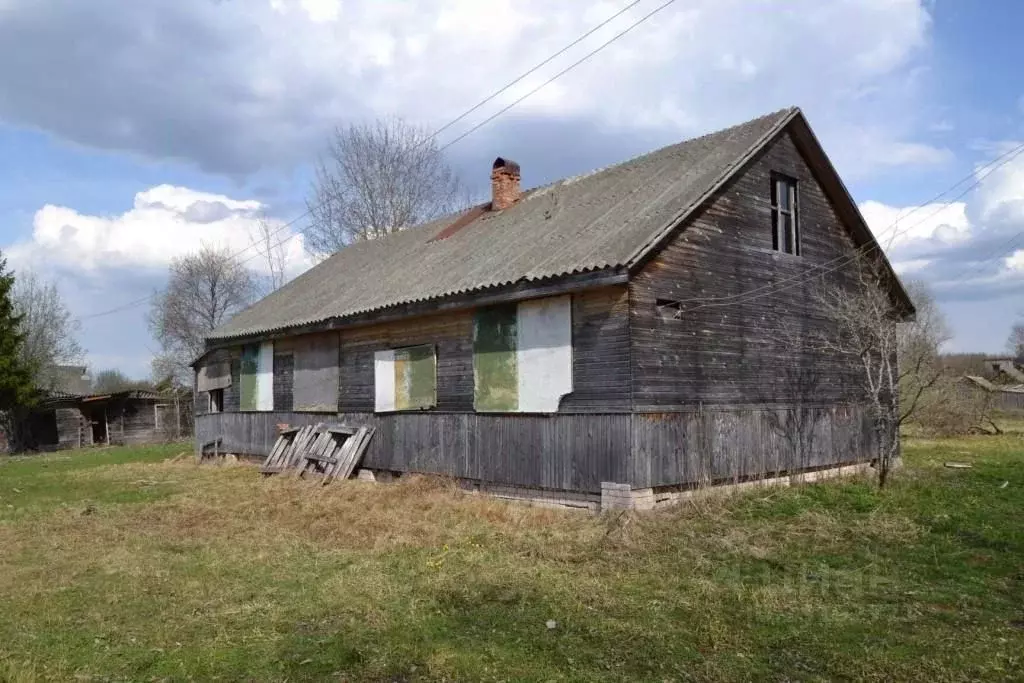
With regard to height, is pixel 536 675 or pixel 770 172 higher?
pixel 770 172

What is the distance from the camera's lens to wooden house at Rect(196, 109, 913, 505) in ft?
38.5

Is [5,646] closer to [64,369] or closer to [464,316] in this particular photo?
[464,316]

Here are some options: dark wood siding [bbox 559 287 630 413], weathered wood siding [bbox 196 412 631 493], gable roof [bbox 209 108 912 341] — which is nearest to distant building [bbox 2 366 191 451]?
gable roof [bbox 209 108 912 341]

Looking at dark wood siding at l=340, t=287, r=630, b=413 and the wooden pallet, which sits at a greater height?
dark wood siding at l=340, t=287, r=630, b=413

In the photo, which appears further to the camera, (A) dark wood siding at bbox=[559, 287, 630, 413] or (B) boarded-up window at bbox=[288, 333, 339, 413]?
(B) boarded-up window at bbox=[288, 333, 339, 413]

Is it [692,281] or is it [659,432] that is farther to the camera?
[692,281]

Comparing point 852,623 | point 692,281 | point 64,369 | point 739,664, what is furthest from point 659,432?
point 64,369

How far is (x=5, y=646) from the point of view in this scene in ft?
20.1

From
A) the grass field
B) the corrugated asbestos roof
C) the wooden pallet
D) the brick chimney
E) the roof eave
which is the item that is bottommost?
the grass field

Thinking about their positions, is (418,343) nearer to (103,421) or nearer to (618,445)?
(618,445)

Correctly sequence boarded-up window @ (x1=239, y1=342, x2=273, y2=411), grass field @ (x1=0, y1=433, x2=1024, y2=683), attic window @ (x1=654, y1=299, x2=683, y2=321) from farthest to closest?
boarded-up window @ (x1=239, y1=342, x2=273, y2=411) → attic window @ (x1=654, y1=299, x2=683, y2=321) → grass field @ (x1=0, y1=433, x2=1024, y2=683)

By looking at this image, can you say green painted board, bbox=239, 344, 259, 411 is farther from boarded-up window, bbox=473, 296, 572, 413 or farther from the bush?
the bush

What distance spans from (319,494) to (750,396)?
7740 millimetres

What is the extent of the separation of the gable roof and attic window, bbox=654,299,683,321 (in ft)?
3.28
